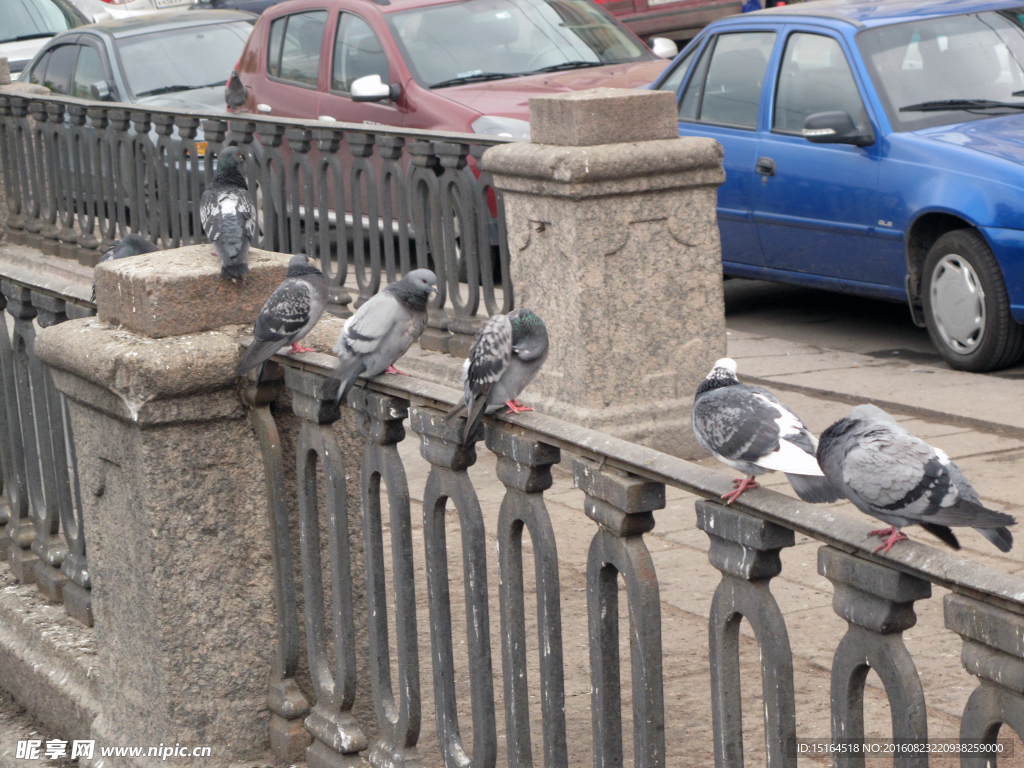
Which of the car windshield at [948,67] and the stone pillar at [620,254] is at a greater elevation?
the car windshield at [948,67]

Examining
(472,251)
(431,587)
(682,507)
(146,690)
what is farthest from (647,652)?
(472,251)

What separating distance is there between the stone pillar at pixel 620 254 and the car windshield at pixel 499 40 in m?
4.04

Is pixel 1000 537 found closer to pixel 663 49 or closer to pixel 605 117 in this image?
pixel 605 117

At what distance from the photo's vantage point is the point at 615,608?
272cm

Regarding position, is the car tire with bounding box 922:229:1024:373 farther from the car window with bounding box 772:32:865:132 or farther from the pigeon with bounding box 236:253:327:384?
the pigeon with bounding box 236:253:327:384

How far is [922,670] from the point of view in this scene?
426cm

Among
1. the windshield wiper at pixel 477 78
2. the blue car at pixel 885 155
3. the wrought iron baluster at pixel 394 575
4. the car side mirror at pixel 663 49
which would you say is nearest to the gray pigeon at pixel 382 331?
the wrought iron baluster at pixel 394 575

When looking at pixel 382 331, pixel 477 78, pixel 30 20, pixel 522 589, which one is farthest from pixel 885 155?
pixel 30 20

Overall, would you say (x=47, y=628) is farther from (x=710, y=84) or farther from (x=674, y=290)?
(x=710, y=84)

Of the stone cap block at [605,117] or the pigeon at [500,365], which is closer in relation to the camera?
the pigeon at [500,365]

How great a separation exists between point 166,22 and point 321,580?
472 inches

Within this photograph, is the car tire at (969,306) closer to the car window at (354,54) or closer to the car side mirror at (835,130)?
the car side mirror at (835,130)

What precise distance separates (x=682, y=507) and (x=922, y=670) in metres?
1.83

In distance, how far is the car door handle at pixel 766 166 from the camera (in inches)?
353
